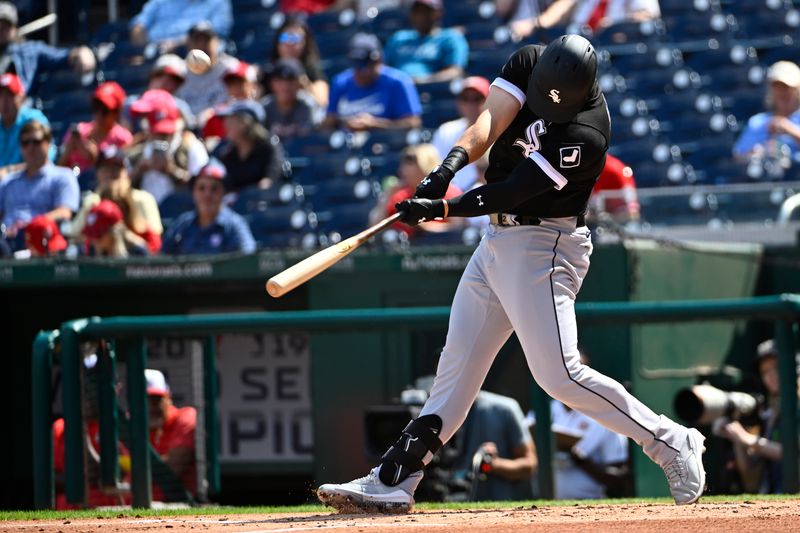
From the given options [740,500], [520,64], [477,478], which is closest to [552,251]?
[520,64]

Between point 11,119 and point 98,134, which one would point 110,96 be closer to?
point 98,134

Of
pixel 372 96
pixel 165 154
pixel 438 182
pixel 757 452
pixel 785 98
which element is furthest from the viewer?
pixel 372 96

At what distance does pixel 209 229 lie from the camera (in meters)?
8.12

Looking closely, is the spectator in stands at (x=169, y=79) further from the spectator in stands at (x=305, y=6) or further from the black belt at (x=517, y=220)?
the black belt at (x=517, y=220)

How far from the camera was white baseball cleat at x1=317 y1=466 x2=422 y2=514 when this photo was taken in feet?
14.2

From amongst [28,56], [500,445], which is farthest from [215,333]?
[28,56]

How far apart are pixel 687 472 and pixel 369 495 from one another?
0.97 metres

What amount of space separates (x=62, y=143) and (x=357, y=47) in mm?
2303

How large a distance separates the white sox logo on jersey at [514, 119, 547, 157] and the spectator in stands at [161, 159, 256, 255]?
402cm

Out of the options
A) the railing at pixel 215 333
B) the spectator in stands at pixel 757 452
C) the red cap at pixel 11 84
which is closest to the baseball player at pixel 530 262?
the railing at pixel 215 333

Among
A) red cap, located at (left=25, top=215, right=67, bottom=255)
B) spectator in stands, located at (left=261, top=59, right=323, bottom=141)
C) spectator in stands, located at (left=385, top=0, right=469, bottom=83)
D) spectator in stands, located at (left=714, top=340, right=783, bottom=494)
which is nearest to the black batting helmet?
spectator in stands, located at (left=714, top=340, right=783, bottom=494)

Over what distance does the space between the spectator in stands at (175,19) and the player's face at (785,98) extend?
467 cm

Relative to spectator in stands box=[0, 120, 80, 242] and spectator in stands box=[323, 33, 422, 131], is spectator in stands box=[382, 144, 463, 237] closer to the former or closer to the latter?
spectator in stands box=[323, 33, 422, 131]

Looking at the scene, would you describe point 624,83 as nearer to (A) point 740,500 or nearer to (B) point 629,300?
(B) point 629,300
